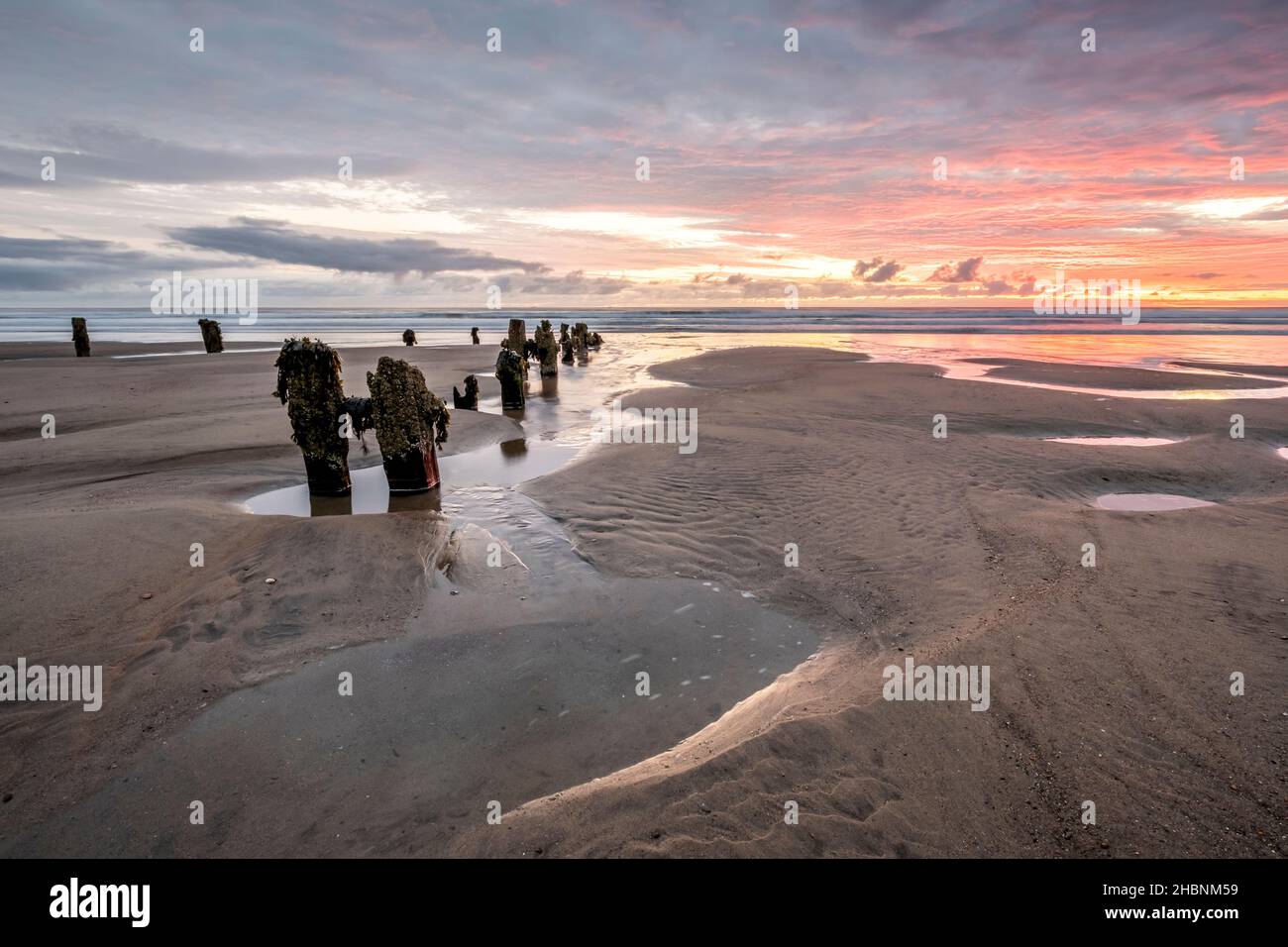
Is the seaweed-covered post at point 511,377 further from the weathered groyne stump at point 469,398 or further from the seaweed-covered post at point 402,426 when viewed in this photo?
the seaweed-covered post at point 402,426

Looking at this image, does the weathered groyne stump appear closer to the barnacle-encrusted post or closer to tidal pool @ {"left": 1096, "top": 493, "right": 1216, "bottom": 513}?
the barnacle-encrusted post

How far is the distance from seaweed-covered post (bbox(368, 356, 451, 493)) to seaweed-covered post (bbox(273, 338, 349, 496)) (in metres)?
0.65

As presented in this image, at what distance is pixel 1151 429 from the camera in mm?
14812

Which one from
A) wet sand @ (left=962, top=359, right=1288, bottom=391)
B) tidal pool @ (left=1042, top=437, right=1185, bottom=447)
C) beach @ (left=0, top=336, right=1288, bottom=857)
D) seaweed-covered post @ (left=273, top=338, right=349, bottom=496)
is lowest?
beach @ (left=0, top=336, right=1288, bottom=857)

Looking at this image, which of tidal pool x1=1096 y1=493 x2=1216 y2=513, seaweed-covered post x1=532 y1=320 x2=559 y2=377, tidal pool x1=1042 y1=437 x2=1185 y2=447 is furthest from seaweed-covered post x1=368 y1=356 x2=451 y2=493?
seaweed-covered post x1=532 y1=320 x2=559 y2=377

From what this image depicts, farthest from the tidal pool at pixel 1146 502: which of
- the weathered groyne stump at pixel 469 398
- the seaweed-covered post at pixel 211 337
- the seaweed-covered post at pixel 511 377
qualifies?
the seaweed-covered post at pixel 211 337

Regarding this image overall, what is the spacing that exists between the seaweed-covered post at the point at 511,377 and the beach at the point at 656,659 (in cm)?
875

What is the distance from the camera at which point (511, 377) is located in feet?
64.7

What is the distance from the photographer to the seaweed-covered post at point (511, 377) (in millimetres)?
19656

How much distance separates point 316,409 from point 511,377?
9.80 meters

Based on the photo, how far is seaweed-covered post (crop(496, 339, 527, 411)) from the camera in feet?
64.5

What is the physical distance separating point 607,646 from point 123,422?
16.1 metres

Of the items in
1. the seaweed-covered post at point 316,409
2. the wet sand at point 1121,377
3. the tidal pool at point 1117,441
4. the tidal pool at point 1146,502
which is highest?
the wet sand at point 1121,377

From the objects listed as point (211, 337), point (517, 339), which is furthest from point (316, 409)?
point (211, 337)
